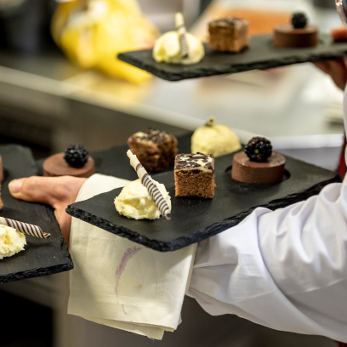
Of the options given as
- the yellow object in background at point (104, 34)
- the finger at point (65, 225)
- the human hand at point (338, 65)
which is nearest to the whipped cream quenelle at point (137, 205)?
the finger at point (65, 225)

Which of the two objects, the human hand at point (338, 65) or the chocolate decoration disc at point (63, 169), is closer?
the chocolate decoration disc at point (63, 169)

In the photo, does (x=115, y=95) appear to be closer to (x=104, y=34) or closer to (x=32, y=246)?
(x=104, y=34)

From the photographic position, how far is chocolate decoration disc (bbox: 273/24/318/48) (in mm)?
1834

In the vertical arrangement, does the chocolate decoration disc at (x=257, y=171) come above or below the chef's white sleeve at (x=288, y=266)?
above

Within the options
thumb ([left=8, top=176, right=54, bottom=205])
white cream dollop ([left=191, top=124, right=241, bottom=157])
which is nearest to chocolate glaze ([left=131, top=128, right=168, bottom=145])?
white cream dollop ([left=191, top=124, right=241, bottom=157])

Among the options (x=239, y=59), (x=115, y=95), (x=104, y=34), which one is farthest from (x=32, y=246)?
(x=104, y=34)

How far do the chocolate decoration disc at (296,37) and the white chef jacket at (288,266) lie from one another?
0.66m

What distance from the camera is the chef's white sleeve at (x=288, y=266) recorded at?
1193 millimetres

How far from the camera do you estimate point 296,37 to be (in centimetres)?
184

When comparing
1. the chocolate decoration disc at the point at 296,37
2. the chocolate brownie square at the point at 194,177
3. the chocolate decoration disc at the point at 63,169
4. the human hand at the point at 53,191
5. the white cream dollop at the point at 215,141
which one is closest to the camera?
the chocolate brownie square at the point at 194,177

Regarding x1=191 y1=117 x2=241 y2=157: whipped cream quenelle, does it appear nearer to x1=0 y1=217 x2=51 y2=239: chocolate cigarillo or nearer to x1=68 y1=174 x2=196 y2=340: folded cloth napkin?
x1=68 y1=174 x2=196 y2=340: folded cloth napkin

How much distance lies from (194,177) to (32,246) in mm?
445

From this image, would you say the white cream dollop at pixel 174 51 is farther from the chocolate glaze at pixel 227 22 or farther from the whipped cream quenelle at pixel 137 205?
the whipped cream quenelle at pixel 137 205

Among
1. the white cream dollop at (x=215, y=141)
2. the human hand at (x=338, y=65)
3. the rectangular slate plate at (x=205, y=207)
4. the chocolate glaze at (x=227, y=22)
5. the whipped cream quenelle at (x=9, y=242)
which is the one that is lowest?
the whipped cream quenelle at (x=9, y=242)
